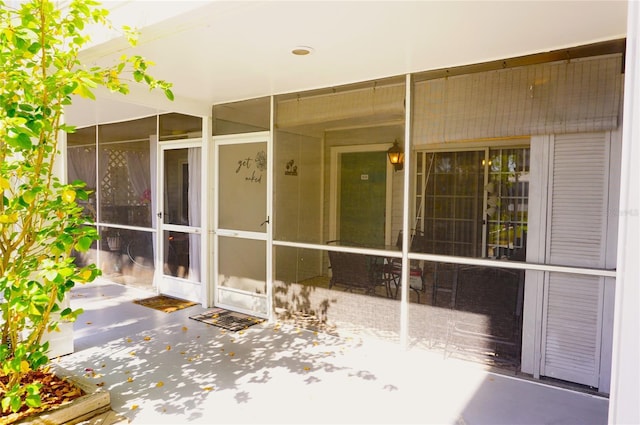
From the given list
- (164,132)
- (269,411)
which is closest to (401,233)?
(269,411)

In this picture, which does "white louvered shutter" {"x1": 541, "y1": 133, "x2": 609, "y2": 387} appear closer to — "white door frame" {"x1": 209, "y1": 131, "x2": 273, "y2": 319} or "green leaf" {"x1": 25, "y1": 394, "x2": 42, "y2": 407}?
"white door frame" {"x1": 209, "y1": 131, "x2": 273, "y2": 319}

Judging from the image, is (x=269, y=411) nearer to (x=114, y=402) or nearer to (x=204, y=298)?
(x=114, y=402)

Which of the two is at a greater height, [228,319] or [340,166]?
[340,166]

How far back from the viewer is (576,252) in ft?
10.1

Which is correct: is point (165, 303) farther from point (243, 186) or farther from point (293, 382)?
point (293, 382)

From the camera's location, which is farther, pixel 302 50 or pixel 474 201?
pixel 474 201

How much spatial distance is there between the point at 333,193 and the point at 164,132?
2.88 metres

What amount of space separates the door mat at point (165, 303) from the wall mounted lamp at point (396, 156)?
10.6ft

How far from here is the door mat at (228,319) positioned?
14.8 ft

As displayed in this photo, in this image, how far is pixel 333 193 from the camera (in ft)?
13.8

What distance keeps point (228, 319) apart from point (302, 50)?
307 centimetres

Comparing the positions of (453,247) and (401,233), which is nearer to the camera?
(453,247)

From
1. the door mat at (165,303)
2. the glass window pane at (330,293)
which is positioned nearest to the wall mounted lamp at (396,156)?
the glass window pane at (330,293)

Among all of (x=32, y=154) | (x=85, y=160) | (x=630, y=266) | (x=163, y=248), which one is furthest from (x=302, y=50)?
(x=85, y=160)
